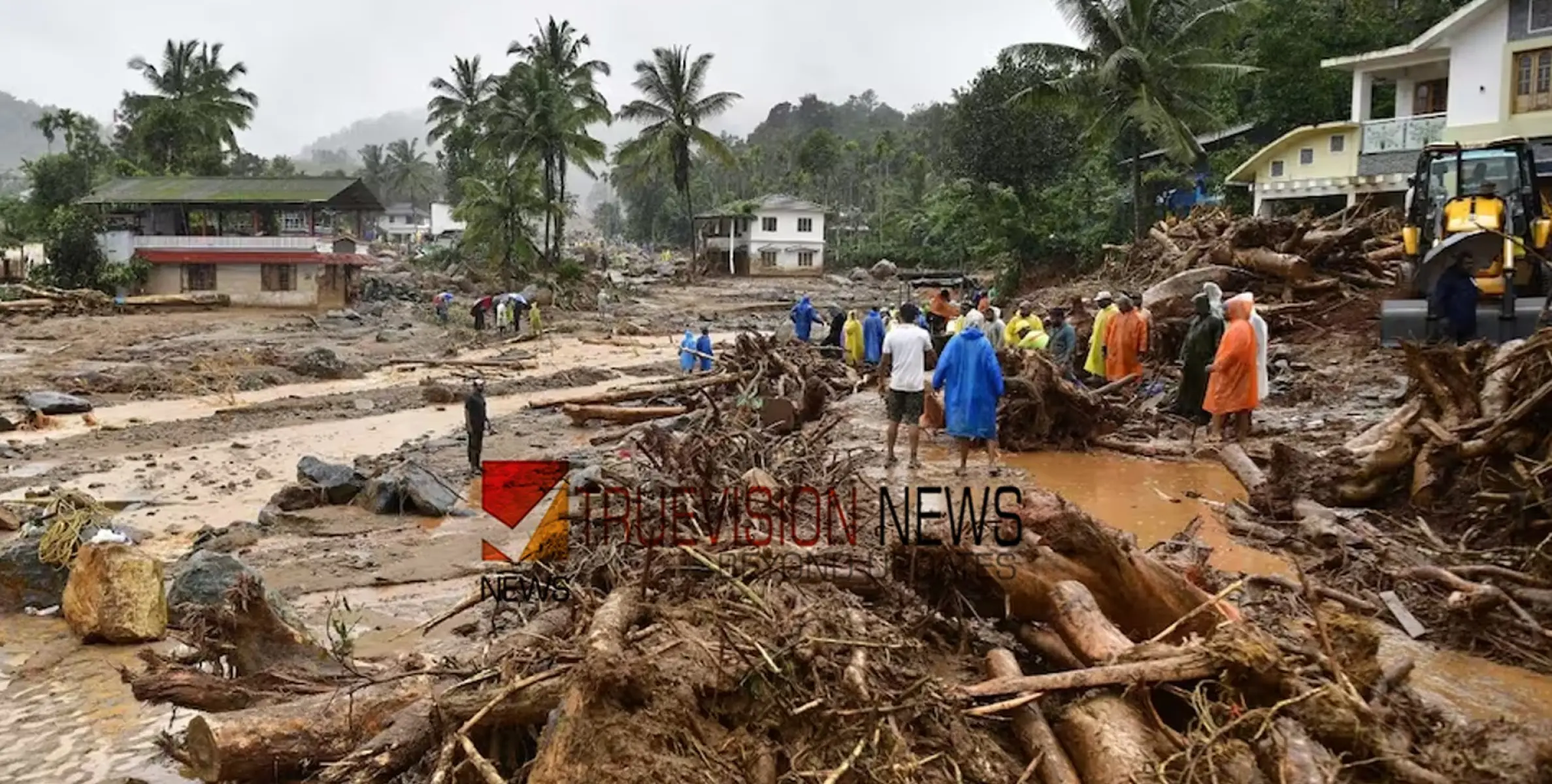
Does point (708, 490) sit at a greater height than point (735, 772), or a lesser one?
greater

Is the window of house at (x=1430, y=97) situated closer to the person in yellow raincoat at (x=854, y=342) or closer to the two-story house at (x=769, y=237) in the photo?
the person in yellow raincoat at (x=854, y=342)

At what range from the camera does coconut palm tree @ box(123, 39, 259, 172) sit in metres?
50.3

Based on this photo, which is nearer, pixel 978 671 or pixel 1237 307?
pixel 978 671

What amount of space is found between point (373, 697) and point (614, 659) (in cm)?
120

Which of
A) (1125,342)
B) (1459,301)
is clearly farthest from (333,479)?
(1459,301)

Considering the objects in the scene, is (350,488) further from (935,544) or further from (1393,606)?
(1393,606)

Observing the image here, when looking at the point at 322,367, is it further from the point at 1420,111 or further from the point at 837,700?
the point at 1420,111

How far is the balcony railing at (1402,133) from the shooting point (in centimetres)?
2400

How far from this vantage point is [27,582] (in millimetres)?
8305

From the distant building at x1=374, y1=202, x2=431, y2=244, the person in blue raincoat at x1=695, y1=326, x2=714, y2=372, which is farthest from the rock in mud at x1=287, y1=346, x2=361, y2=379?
the distant building at x1=374, y1=202, x2=431, y2=244

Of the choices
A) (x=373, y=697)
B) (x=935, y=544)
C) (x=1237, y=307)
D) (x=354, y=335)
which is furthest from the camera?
(x=354, y=335)

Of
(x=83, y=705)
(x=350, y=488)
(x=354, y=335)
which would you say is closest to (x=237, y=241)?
(x=354, y=335)

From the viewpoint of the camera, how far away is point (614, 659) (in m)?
3.70

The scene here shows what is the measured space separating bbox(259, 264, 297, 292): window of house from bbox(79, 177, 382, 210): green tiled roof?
2385 millimetres
